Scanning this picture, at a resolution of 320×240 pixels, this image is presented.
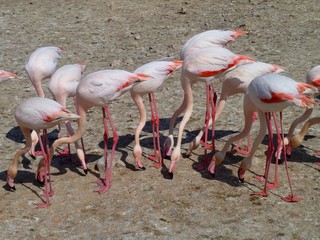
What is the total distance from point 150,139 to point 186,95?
28.4 inches

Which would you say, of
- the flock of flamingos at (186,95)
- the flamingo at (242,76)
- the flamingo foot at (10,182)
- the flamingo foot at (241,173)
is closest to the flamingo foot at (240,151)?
the flock of flamingos at (186,95)

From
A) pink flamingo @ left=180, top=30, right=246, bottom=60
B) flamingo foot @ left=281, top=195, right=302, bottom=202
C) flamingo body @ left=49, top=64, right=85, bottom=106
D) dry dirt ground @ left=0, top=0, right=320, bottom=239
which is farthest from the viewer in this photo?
pink flamingo @ left=180, top=30, right=246, bottom=60

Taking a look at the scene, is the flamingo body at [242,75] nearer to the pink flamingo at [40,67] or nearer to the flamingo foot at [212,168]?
the flamingo foot at [212,168]

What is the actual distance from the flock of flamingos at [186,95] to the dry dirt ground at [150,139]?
0.13 metres

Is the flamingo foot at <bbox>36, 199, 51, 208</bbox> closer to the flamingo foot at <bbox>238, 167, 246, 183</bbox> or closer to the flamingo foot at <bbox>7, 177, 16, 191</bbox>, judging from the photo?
the flamingo foot at <bbox>7, 177, 16, 191</bbox>

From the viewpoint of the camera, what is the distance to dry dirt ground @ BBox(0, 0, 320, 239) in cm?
448

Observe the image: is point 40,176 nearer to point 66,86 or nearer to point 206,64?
point 66,86

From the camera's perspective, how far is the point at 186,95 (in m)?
5.50

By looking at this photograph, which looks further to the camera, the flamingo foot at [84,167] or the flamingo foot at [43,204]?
the flamingo foot at [84,167]

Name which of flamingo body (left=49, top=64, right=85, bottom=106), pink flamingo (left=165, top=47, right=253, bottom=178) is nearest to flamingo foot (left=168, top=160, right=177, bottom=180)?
pink flamingo (left=165, top=47, right=253, bottom=178)

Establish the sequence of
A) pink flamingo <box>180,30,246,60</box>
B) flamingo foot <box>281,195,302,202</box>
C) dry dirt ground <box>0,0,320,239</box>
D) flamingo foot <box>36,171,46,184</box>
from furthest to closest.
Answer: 1. pink flamingo <box>180,30,246,60</box>
2. flamingo foot <box>36,171,46,184</box>
3. flamingo foot <box>281,195,302,202</box>
4. dry dirt ground <box>0,0,320,239</box>

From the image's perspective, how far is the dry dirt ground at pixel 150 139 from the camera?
4.48m

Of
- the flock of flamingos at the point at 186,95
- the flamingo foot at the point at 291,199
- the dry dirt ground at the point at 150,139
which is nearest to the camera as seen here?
the dry dirt ground at the point at 150,139

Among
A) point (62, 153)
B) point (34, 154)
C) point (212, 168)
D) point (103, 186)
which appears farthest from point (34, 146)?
point (212, 168)
